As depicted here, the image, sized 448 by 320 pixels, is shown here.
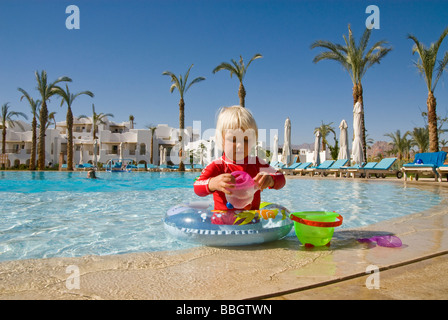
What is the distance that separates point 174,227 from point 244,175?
91 cm

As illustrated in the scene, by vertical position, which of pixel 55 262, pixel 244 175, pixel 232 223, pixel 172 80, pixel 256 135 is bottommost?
pixel 55 262

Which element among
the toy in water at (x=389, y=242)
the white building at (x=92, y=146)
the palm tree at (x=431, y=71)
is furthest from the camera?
the white building at (x=92, y=146)

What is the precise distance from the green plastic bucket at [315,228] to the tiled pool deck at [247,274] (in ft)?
0.30

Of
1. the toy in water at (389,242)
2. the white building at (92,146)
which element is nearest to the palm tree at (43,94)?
the white building at (92,146)

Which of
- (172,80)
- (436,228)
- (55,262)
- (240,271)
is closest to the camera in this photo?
(240,271)

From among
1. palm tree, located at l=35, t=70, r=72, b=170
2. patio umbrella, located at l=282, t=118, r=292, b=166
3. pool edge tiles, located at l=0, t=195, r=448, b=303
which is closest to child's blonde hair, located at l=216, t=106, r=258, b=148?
pool edge tiles, located at l=0, t=195, r=448, b=303

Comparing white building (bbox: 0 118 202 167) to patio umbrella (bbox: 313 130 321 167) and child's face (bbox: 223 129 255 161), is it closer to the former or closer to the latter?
patio umbrella (bbox: 313 130 321 167)

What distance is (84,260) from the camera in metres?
2.52

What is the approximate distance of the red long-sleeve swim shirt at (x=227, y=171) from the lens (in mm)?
2844

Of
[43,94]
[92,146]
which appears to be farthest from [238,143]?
[92,146]
